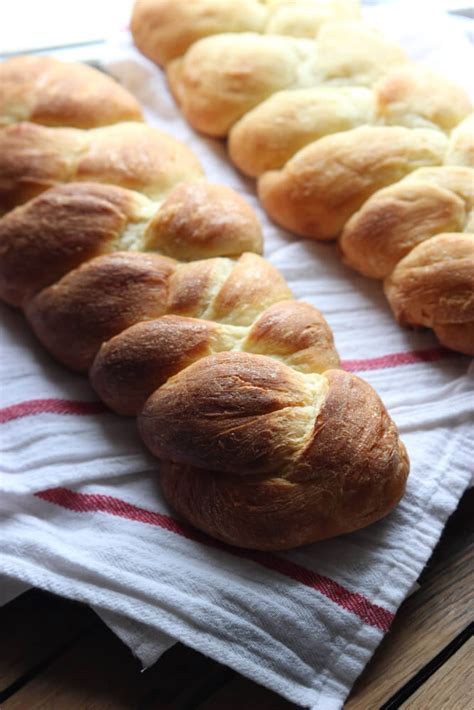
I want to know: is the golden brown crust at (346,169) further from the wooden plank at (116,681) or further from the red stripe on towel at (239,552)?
the wooden plank at (116,681)

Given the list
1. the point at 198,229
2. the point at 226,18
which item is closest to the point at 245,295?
the point at 198,229

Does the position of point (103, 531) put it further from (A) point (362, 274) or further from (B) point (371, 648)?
(A) point (362, 274)

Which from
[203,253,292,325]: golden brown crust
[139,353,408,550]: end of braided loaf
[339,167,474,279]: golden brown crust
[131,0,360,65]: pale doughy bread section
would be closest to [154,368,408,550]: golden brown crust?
[139,353,408,550]: end of braided loaf

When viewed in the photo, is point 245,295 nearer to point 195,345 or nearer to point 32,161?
point 195,345

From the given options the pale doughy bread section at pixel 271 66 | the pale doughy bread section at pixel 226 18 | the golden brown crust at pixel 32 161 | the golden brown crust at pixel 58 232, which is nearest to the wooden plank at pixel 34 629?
the golden brown crust at pixel 58 232

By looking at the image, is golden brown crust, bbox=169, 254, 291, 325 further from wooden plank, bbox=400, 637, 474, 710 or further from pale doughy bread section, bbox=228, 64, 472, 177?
wooden plank, bbox=400, 637, 474, 710

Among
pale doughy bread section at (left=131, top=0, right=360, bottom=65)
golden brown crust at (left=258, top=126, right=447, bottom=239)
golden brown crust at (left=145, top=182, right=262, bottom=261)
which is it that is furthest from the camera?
pale doughy bread section at (left=131, top=0, right=360, bottom=65)

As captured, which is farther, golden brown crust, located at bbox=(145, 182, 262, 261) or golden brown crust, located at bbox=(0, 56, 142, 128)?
golden brown crust, located at bbox=(0, 56, 142, 128)

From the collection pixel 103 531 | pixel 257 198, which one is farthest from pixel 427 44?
pixel 103 531
